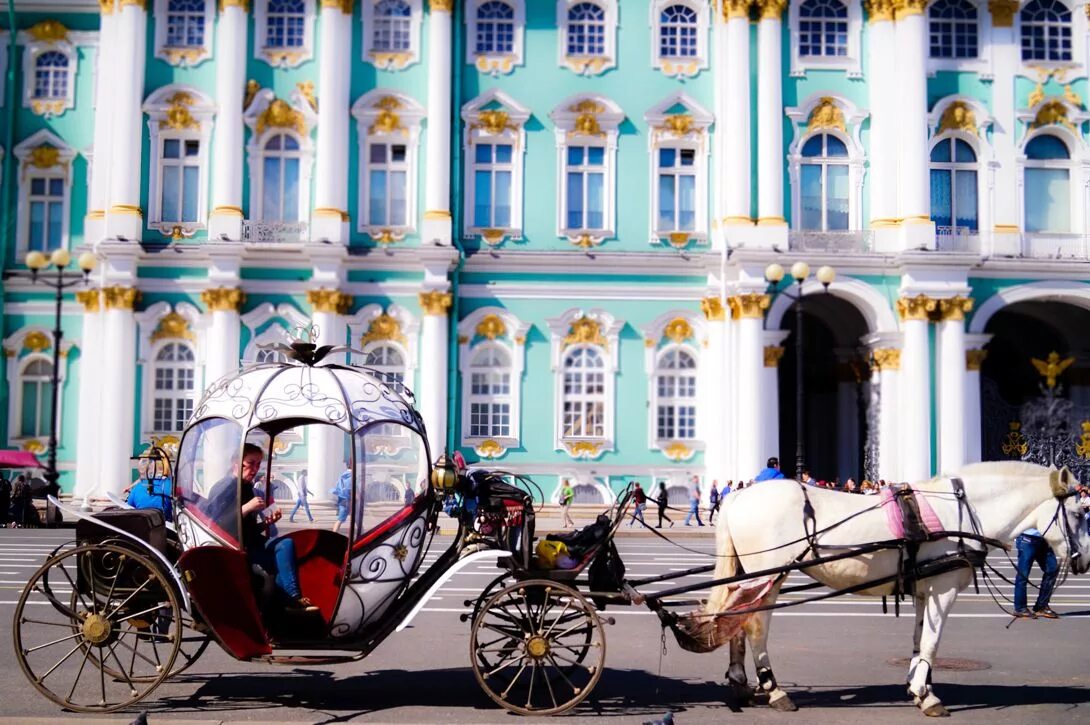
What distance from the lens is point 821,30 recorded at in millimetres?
31812

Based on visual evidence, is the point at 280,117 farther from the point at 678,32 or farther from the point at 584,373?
the point at 678,32

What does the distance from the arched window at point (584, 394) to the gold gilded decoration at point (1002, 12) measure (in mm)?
13563

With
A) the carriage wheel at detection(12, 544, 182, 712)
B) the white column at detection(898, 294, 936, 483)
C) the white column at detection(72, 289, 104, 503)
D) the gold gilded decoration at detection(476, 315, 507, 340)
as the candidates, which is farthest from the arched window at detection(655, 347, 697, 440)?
the carriage wheel at detection(12, 544, 182, 712)

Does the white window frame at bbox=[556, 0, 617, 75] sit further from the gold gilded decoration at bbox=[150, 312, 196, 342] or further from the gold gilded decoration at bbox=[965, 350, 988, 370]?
the gold gilded decoration at bbox=[150, 312, 196, 342]

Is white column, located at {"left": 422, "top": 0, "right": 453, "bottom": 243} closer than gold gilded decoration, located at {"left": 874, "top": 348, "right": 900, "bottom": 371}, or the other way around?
gold gilded decoration, located at {"left": 874, "top": 348, "right": 900, "bottom": 371}

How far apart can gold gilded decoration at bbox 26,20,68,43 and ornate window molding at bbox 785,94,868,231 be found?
1955cm

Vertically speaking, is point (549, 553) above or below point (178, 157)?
below

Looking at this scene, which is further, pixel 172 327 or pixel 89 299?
pixel 89 299

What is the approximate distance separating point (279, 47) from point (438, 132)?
4.83 metres

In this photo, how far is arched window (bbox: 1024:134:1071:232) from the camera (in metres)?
31.6

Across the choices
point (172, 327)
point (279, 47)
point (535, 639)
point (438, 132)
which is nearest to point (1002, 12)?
point (438, 132)

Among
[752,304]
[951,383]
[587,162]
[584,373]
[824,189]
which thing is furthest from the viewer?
[587,162]

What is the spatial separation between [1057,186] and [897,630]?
21.8 metres

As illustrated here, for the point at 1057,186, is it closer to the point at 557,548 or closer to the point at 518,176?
the point at 518,176
